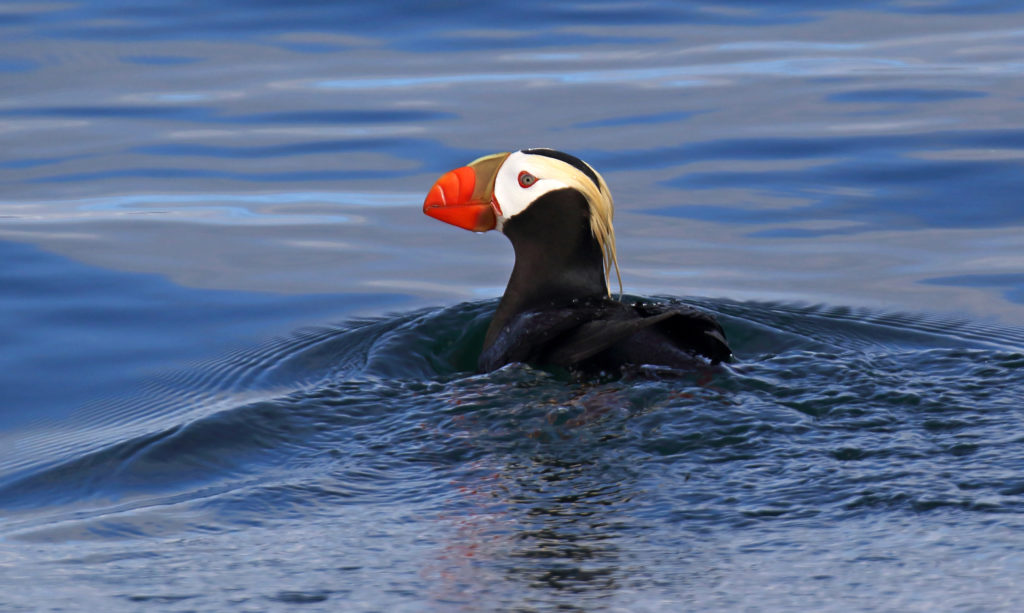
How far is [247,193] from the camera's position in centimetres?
898

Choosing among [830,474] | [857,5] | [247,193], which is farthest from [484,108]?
[830,474]

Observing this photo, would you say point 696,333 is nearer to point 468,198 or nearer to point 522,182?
point 522,182

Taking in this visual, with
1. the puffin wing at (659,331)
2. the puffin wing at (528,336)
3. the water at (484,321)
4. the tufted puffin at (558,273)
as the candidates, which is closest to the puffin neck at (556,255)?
the tufted puffin at (558,273)

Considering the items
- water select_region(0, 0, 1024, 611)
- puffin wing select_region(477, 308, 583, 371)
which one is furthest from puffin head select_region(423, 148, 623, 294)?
water select_region(0, 0, 1024, 611)

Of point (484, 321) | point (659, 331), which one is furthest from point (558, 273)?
point (484, 321)

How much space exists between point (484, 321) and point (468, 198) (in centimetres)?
80

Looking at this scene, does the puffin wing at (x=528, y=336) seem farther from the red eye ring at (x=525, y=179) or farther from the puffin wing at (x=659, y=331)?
the red eye ring at (x=525, y=179)

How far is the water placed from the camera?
10.5 ft

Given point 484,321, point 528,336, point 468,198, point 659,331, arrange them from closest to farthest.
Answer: point 659,331 → point 528,336 → point 468,198 → point 484,321

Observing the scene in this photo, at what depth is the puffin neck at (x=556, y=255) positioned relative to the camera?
5211 mm

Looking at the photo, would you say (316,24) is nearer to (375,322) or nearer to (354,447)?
(375,322)

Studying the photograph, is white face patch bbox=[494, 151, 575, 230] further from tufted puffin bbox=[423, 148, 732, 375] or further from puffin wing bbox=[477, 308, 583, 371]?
puffin wing bbox=[477, 308, 583, 371]

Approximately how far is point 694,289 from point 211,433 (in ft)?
9.80

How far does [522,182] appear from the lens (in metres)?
5.27
